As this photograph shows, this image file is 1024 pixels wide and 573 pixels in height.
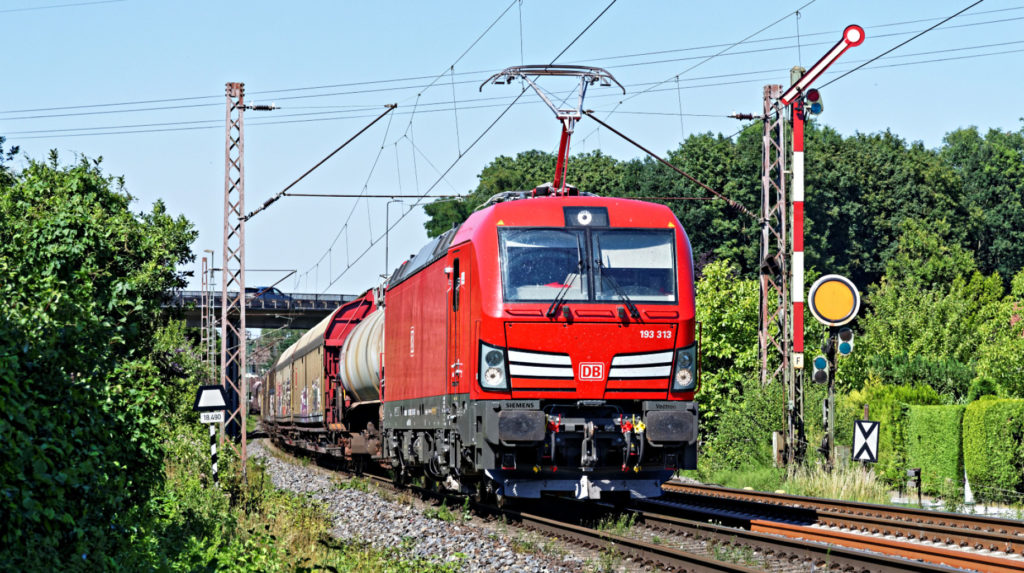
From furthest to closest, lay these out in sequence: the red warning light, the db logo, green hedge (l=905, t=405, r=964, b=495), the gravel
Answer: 1. green hedge (l=905, t=405, r=964, b=495)
2. the red warning light
3. the db logo
4. the gravel

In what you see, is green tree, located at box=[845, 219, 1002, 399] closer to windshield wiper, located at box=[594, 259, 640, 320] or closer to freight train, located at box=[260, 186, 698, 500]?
freight train, located at box=[260, 186, 698, 500]

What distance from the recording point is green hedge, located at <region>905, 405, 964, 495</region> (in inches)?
875

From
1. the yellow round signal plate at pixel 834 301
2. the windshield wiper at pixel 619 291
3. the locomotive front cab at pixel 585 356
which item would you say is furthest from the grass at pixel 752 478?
the windshield wiper at pixel 619 291

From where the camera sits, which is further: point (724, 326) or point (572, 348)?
point (724, 326)

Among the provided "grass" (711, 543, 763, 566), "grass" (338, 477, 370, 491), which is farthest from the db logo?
"grass" (338, 477, 370, 491)

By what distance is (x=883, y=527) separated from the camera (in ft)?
45.8

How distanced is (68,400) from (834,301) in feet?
51.3

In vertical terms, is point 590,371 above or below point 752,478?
above

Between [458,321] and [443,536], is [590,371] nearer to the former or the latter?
[458,321]

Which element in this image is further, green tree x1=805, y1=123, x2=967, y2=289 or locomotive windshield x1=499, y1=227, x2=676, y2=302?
green tree x1=805, y1=123, x2=967, y2=289

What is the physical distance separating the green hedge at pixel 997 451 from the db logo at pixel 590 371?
980 cm

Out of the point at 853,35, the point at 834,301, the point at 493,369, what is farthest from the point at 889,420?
the point at 493,369

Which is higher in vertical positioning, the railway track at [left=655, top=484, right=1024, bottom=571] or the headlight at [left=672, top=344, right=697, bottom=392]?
the headlight at [left=672, top=344, right=697, bottom=392]

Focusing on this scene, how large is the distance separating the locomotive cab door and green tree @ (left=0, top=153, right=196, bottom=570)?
392 centimetres
